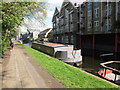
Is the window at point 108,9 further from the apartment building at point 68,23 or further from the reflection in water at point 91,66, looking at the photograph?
the reflection in water at point 91,66

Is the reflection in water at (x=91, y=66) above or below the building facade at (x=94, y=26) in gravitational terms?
below

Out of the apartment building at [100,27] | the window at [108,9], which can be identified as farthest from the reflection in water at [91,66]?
the window at [108,9]

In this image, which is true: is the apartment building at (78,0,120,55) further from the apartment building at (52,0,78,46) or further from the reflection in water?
the reflection in water

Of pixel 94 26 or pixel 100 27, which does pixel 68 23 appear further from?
pixel 100 27

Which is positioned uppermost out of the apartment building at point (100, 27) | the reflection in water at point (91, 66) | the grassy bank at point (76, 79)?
the apartment building at point (100, 27)

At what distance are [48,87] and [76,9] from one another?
37074 millimetres

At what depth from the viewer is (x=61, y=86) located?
17.8 ft

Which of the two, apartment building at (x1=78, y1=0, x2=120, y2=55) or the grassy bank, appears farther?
apartment building at (x1=78, y1=0, x2=120, y2=55)

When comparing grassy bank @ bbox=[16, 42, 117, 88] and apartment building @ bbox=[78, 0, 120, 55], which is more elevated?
apartment building @ bbox=[78, 0, 120, 55]

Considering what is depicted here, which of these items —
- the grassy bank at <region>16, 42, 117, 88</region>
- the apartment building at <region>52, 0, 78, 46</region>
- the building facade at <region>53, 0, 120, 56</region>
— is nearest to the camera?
the grassy bank at <region>16, 42, 117, 88</region>

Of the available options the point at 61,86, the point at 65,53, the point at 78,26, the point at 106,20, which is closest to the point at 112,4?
the point at 106,20

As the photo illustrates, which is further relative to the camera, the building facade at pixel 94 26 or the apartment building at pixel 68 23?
the apartment building at pixel 68 23

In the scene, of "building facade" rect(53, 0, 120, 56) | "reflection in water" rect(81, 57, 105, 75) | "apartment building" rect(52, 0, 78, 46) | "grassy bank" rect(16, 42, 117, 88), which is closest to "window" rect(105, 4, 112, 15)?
"building facade" rect(53, 0, 120, 56)

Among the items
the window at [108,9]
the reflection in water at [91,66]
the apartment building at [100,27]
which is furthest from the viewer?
the window at [108,9]
